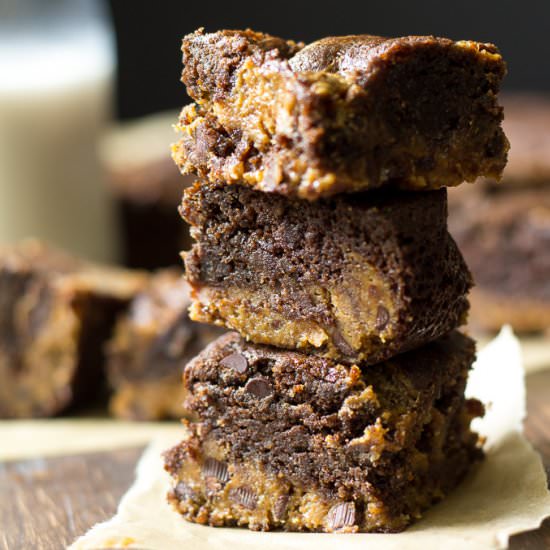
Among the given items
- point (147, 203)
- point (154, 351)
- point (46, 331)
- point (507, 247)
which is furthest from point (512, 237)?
point (46, 331)

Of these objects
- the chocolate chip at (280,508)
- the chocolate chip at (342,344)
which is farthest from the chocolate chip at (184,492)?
the chocolate chip at (342,344)

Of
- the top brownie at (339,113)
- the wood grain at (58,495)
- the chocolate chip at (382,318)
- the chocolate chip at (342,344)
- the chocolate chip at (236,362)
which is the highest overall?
the top brownie at (339,113)

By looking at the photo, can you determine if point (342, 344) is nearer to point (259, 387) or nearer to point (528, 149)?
point (259, 387)

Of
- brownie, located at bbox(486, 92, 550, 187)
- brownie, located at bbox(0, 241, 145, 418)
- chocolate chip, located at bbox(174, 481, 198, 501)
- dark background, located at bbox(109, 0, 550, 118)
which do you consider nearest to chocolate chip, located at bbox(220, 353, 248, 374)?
chocolate chip, located at bbox(174, 481, 198, 501)

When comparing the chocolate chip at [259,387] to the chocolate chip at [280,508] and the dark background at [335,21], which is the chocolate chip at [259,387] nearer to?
the chocolate chip at [280,508]

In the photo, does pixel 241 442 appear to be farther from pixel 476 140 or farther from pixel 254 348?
pixel 476 140

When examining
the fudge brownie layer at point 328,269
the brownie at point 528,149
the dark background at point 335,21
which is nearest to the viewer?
the fudge brownie layer at point 328,269
